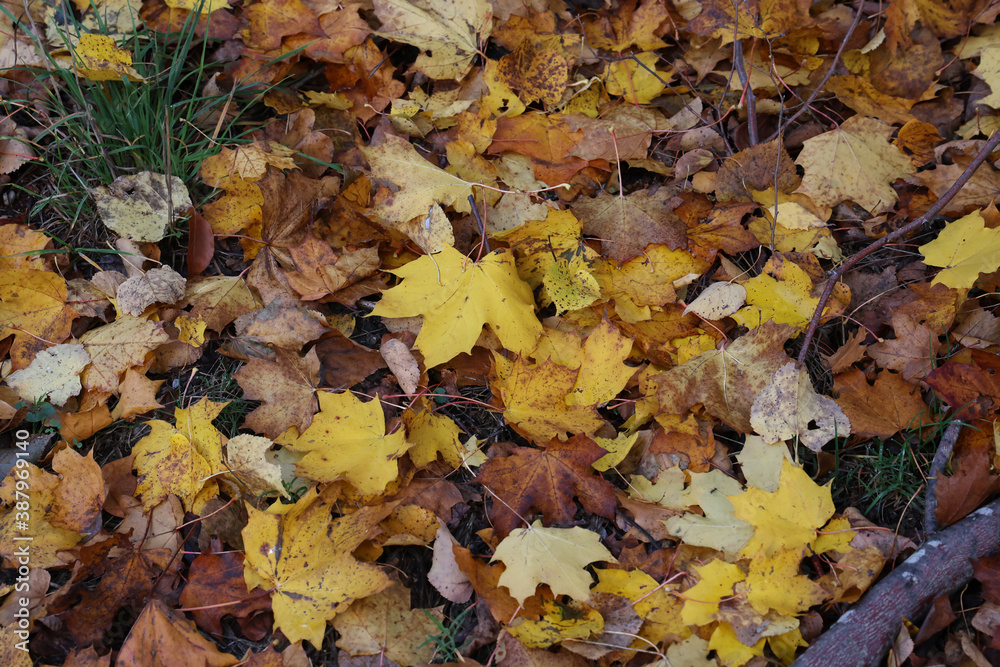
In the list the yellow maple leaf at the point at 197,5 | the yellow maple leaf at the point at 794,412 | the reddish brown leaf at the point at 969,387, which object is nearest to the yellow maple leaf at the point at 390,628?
the yellow maple leaf at the point at 794,412

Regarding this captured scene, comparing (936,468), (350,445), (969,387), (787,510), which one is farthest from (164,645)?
(969,387)

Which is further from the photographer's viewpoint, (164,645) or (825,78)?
(825,78)

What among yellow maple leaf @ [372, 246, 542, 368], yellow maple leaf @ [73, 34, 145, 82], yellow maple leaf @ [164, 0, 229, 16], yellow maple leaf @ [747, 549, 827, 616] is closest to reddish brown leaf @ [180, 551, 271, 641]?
yellow maple leaf @ [372, 246, 542, 368]

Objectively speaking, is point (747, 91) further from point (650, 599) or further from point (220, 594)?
point (220, 594)

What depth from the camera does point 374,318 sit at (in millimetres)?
2025

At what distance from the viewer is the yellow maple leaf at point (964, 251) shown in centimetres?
178

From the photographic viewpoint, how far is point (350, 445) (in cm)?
168

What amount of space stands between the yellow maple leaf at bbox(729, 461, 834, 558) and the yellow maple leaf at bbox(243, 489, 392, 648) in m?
0.97

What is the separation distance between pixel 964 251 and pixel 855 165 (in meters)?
0.43

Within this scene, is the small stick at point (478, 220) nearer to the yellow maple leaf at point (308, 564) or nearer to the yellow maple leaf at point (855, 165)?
the yellow maple leaf at point (308, 564)

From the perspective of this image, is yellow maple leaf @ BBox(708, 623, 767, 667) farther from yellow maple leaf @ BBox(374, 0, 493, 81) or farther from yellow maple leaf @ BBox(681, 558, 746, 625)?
yellow maple leaf @ BBox(374, 0, 493, 81)

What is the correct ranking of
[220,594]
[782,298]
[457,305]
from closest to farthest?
[220,594], [457,305], [782,298]

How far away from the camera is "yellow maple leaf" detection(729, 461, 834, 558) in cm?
157

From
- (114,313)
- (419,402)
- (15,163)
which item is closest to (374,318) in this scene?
(419,402)
